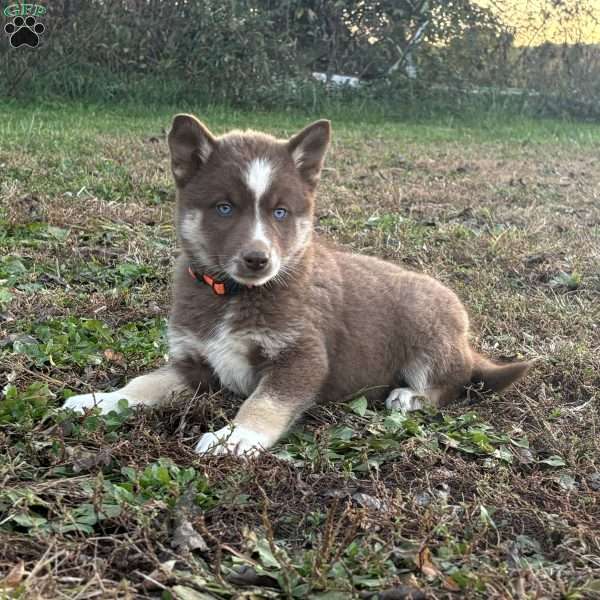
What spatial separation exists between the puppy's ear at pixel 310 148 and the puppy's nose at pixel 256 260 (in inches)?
26.6

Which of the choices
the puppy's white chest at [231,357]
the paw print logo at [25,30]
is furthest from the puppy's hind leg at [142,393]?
the paw print logo at [25,30]

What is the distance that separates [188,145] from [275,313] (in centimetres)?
89

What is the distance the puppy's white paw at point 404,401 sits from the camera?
12.3ft

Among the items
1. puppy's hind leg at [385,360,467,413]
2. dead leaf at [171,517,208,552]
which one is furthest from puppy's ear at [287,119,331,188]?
dead leaf at [171,517,208,552]

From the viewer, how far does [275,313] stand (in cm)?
354

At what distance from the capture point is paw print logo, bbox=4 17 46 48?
12362mm

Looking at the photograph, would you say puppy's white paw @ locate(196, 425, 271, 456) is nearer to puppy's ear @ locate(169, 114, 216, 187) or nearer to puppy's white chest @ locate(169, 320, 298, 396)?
puppy's white chest @ locate(169, 320, 298, 396)

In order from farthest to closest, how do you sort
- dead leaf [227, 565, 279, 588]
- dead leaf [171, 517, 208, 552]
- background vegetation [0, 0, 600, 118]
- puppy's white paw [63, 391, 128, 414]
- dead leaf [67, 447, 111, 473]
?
background vegetation [0, 0, 600, 118]
puppy's white paw [63, 391, 128, 414]
dead leaf [67, 447, 111, 473]
dead leaf [171, 517, 208, 552]
dead leaf [227, 565, 279, 588]

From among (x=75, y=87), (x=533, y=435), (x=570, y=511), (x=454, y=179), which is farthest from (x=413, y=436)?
(x=75, y=87)

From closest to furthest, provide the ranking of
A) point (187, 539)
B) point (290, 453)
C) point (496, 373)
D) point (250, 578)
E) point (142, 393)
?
point (250, 578) → point (187, 539) → point (290, 453) → point (142, 393) → point (496, 373)

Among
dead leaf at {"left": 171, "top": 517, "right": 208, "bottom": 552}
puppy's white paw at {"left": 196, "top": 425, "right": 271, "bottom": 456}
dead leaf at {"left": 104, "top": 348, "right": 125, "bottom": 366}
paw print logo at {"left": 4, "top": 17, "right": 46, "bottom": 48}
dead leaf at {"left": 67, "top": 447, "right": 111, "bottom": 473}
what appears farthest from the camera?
paw print logo at {"left": 4, "top": 17, "right": 46, "bottom": 48}

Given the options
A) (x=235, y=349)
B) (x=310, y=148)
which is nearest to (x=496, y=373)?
(x=235, y=349)

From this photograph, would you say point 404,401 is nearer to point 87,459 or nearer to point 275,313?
point 275,313

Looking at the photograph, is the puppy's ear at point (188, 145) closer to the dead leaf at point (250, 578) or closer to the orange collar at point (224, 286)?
the orange collar at point (224, 286)
